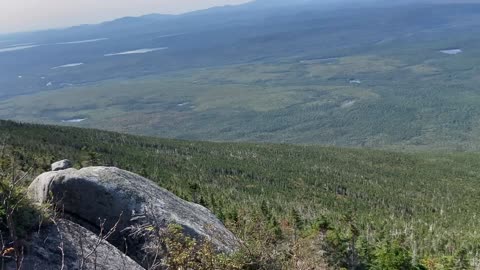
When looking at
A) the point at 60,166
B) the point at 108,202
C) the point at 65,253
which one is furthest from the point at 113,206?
the point at 60,166

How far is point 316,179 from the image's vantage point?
106 meters

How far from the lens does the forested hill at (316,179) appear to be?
63812 millimetres

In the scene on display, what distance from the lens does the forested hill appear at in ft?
209

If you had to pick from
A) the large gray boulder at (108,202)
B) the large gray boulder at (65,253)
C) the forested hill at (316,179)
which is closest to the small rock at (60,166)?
the large gray boulder at (108,202)

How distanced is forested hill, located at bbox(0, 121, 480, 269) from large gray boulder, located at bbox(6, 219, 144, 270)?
3138cm

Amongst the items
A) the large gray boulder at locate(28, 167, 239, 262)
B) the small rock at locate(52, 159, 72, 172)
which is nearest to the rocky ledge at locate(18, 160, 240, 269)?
the large gray boulder at locate(28, 167, 239, 262)

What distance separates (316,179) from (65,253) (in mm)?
98228

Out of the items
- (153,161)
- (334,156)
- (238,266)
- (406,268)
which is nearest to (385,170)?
(334,156)

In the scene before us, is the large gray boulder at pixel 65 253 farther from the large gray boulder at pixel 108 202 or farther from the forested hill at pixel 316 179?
the forested hill at pixel 316 179

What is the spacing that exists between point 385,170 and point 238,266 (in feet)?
396

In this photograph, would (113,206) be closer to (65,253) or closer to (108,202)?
(108,202)

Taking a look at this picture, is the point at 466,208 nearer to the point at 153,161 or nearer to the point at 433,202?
the point at 433,202

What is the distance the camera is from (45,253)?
9.90 meters

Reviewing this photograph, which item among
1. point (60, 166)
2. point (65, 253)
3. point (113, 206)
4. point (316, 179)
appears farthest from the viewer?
point (316, 179)
